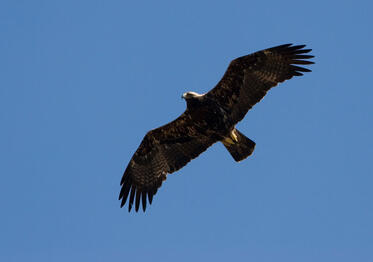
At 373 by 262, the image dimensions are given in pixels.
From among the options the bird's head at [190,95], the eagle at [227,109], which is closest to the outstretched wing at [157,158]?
the eagle at [227,109]

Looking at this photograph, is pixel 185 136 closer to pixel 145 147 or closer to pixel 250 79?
pixel 145 147

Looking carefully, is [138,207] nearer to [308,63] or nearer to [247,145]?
[247,145]

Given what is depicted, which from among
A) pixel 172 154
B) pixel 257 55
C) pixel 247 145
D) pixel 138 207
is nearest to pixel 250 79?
pixel 257 55

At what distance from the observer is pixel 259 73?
626 inches

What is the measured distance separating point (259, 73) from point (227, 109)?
Result: 3.57 feet

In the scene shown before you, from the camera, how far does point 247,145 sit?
16.5 meters

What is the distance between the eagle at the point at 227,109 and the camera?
15836mm

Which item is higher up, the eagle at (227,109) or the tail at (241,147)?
the eagle at (227,109)

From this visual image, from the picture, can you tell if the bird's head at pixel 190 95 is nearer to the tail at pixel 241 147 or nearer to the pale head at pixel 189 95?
the pale head at pixel 189 95

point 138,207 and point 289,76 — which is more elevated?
point 289,76

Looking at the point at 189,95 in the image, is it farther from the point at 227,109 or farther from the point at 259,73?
the point at 259,73

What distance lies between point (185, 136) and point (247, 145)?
1.50 meters

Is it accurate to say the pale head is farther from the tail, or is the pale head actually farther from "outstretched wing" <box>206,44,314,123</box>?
the tail

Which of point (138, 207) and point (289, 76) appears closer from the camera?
point (289, 76)
